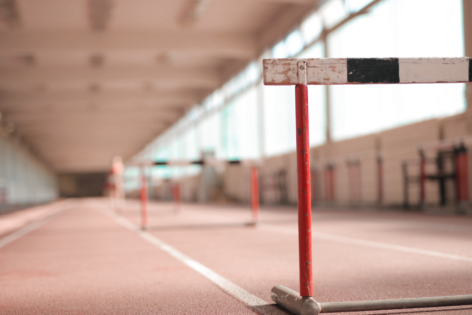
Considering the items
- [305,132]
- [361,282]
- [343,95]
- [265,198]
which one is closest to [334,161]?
[343,95]

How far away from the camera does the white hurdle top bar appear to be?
9.14ft

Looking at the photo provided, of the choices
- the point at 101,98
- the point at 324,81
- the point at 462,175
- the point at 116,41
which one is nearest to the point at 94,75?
the point at 116,41

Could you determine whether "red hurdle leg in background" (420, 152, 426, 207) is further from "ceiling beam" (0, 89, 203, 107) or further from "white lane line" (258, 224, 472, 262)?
"ceiling beam" (0, 89, 203, 107)

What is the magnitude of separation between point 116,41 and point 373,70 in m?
19.9

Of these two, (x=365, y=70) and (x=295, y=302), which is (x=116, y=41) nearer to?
(x=365, y=70)

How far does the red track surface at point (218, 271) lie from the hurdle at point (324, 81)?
23 cm

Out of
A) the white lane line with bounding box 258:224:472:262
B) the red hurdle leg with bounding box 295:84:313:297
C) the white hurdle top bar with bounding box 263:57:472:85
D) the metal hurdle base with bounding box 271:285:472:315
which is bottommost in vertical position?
the white lane line with bounding box 258:224:472:262

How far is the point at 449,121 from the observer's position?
1232cm

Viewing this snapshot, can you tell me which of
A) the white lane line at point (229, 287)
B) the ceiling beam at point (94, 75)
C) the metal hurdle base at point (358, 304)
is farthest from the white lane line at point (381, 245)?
the ceiling beam at point (94, 75)

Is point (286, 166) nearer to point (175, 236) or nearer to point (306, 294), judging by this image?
point (175, 236)

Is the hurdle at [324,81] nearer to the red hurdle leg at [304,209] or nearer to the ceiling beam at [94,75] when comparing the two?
the red hurdle leg at [304,209]

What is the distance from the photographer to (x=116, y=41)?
21.3 metres

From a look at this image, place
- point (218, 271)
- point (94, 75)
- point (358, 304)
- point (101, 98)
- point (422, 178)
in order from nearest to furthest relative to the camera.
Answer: point (358, 304), point (218, 271), point (422, 178), point (94, 75), point (101, 98)

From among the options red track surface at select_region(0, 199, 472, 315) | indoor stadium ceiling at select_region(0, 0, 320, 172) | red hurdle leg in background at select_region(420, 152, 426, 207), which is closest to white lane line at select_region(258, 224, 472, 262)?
red track surface at select_region(0, 199, 472, 315)
